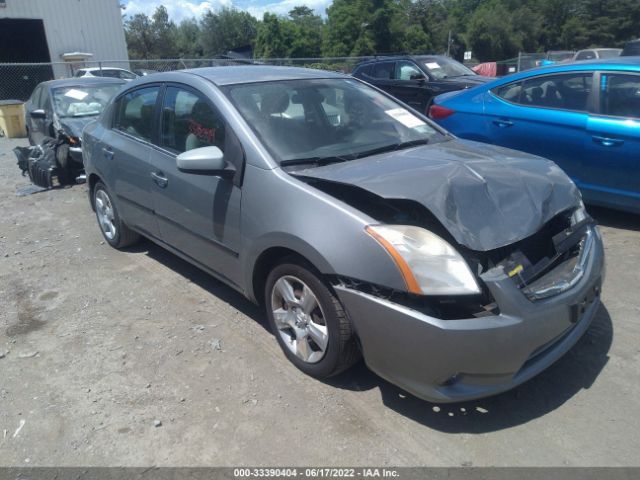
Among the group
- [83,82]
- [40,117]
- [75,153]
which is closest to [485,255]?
[75,153]

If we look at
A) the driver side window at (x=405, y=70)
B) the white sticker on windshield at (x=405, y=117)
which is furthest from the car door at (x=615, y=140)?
the driver side window at (x=405, y=70)

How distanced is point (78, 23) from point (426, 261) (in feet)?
97.0

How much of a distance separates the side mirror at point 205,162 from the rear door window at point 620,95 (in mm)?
3751

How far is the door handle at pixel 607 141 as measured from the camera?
4.73 metres

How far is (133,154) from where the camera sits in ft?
14.1

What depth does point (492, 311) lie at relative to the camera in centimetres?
240

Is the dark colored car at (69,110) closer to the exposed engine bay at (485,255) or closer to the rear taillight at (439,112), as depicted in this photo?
the rear taillight at (439,112)

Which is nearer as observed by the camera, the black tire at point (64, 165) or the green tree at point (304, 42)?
the black tire at point (64, 165)

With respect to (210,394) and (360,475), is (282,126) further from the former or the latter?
(360,475)

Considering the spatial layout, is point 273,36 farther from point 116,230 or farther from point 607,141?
point 607,141

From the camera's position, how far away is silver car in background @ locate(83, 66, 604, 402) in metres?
2.42

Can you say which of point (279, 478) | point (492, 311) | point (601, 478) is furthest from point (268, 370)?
point (601, 478)

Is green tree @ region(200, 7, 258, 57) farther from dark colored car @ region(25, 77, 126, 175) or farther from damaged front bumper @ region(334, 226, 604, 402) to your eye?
damaged front bumper @ region(334, 226, 604, 402)

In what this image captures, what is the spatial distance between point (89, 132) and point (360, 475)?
4.26m
